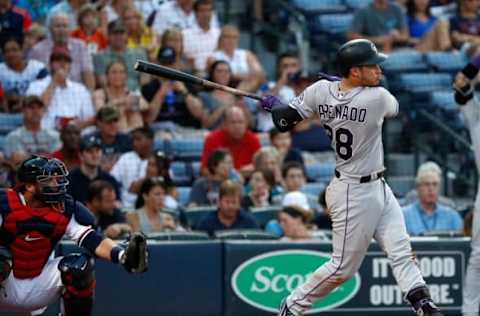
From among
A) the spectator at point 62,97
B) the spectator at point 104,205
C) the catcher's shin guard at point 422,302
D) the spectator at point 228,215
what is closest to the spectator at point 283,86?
the spectator at point 62,97

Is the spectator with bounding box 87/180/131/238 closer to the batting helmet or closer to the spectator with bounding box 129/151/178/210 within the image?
the spectator with bounding box 129/151/178/210

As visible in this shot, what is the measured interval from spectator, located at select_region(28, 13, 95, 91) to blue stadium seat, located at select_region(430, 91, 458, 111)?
3.33 metres

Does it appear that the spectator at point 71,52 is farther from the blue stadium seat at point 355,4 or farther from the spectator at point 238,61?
the blue stadium seat at point 355,4

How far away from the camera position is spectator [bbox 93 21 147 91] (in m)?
12.3

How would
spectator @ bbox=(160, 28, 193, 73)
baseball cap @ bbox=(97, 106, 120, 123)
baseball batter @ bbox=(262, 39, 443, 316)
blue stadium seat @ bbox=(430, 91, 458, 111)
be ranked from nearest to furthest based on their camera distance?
baseball batter @ bbox=(262, 39, 443, 316), baseball cap @ bbox=(97, 106, 120, 123), spectator @ bbox=(160, 28, 193, 73), blue stadium seat @ bbox=(430, 91, 458, 111)

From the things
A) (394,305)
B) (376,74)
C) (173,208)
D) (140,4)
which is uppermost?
(140,4)

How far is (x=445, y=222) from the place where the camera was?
1106cm

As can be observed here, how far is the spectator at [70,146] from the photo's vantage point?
11078 mm

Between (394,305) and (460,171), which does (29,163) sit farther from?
(460,171)

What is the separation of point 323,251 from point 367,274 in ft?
1.32

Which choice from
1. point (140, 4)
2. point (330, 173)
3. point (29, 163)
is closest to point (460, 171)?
point (330, 173)

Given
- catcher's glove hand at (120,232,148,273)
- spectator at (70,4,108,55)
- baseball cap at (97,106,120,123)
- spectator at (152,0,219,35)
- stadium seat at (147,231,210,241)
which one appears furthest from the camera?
spectator at (152,0,219,35)

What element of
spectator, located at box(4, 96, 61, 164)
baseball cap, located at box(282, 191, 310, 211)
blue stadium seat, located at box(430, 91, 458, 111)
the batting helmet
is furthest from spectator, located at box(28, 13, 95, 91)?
the batting helmet

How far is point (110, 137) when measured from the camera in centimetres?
1159
